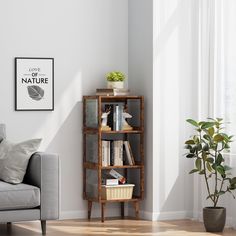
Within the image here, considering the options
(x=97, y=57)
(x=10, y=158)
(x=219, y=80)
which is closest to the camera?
(x=10, y=158)

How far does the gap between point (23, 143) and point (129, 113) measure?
4.40 ft

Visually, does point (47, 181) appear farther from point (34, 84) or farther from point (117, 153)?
point (34, 84)

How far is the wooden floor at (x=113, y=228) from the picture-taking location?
5680mm

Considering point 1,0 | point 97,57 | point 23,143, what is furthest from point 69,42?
point 23,143

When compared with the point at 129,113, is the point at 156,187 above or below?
below

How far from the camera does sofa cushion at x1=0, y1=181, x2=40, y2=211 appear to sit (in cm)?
530

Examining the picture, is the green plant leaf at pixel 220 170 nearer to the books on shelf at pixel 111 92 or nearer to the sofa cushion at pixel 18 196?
the books on shelf at pixel 111 92

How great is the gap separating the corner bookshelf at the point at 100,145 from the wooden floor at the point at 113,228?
0.20 meters

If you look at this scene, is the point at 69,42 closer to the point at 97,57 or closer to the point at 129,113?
the point at 97,57

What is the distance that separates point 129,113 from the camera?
21.8 feet

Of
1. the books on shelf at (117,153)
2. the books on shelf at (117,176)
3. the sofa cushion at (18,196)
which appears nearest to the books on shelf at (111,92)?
the books on shelf at (117,153)

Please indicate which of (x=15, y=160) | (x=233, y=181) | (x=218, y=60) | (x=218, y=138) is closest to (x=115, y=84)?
(x=218, y=60)

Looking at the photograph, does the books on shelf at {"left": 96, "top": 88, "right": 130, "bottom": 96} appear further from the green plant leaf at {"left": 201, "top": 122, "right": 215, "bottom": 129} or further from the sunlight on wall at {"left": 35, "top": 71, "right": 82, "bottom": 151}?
the green plant leaf at {"left": 201, "top": 122, "right": 215, "bottom": 129}

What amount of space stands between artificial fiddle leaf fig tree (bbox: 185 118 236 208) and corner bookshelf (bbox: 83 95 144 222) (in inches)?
23.2
